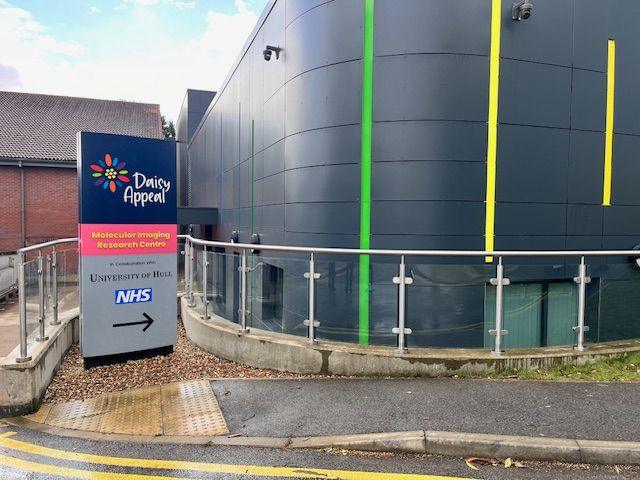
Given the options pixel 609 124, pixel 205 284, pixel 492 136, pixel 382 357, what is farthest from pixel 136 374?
pixel 609 124

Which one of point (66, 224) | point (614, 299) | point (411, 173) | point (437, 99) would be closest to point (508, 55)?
point (437, 99)

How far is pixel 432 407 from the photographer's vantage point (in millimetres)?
4641

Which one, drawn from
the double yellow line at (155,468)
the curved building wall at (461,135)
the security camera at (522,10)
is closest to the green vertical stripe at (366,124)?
the curved building wall at (461,135)

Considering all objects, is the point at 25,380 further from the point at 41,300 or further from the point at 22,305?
the point at 41,300

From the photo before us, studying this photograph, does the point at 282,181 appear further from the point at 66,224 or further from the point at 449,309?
the point at 66,224

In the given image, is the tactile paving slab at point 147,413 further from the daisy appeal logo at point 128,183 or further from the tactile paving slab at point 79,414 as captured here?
the daisy appeal logo at point 128,183

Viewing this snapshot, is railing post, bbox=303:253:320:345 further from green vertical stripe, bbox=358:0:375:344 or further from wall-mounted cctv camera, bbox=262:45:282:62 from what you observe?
wall-mounted cctv camera, bbox=262:45:282:62

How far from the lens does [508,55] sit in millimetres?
7531

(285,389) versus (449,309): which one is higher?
(449,309)

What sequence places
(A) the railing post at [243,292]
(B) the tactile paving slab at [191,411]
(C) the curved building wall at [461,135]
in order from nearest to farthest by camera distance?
(B) the tactile paving slab at [191,411] → (A) the railing post at [243,292] → (C) the curved building wall at [461,135]

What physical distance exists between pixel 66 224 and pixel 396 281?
25317 mm

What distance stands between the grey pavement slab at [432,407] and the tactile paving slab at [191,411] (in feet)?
0.37

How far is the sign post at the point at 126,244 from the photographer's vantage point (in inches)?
237

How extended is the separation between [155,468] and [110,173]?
3752mm
